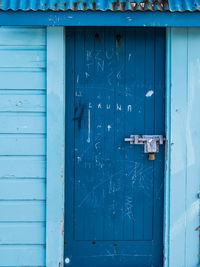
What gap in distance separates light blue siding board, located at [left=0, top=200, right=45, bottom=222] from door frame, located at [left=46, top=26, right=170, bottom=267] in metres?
0.11

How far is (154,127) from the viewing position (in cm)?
345

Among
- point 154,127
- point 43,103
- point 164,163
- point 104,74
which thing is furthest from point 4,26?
point 164,163

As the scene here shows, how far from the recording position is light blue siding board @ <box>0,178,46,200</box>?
10.9 feet

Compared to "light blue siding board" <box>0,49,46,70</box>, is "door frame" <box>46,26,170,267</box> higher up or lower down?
lower down

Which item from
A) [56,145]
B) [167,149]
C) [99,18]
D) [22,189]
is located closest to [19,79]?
[56,145]

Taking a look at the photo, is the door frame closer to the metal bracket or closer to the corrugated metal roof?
the metal bracket

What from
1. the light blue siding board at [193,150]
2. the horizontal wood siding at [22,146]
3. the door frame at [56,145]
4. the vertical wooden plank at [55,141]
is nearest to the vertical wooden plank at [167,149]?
the door frame at [56,145]

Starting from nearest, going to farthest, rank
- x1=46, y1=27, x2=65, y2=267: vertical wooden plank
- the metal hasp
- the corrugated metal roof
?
the corrugated metal roof, x1=46, y1=27, x2=65, y2=267: vertical wooden plank, the metal hasp

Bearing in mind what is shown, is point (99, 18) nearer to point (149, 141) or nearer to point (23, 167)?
point (149, 141)

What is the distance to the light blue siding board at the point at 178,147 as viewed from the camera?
130 inches

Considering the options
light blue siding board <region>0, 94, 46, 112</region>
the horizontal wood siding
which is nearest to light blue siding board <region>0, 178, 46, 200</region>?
the horizontal wood siding

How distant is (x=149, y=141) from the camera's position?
3.39 meters

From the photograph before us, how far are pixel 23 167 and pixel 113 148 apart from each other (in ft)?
3.05

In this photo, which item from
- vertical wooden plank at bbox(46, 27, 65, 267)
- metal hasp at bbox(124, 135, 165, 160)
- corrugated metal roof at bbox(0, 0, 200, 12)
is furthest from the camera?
metal hasp at bbox(124, 135, 165, 160)
